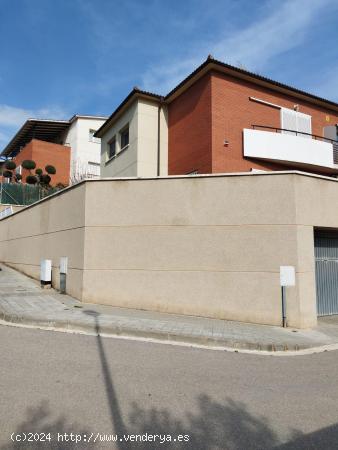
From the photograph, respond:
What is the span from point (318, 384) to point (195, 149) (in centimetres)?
1088

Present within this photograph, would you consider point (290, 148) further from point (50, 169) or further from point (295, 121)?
point (50, 169)

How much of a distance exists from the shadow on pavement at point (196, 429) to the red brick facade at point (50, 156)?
31.4m

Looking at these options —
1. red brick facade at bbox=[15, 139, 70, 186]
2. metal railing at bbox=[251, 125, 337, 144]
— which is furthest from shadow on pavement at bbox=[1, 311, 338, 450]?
red brick facade at bbox=[15, 139, 70, 186]

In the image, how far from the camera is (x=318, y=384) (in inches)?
209

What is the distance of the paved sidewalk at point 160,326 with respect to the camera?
7.37 meters

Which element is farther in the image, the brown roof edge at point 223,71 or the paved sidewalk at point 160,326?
the brown roof edge at point 223,71

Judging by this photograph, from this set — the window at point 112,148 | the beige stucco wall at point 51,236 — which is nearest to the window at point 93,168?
the window at point 112,148

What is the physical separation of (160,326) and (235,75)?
35.8ft

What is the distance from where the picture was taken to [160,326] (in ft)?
26.6

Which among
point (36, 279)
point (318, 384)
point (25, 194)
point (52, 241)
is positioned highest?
point (25, 194)

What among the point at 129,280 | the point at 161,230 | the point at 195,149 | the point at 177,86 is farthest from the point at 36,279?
the point at 177,86

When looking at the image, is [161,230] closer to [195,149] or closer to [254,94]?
[195,149]

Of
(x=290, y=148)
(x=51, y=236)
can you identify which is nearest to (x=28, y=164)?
(x=51, y=236)

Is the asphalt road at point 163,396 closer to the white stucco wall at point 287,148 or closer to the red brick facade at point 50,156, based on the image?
the white stucco wall at point 287,148
